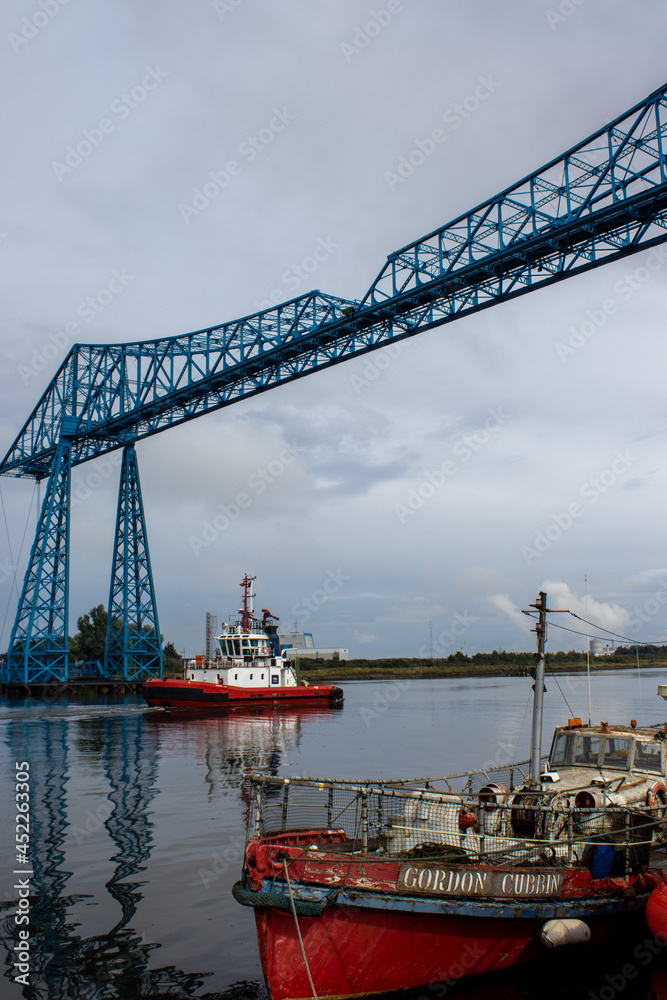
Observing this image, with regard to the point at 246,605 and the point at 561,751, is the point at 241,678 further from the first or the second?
the point at 561,751

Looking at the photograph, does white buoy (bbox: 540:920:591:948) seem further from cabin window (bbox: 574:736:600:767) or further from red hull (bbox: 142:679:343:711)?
red hull (bbox: 142:679:343:711)

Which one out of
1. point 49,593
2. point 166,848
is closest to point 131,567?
point 49,593

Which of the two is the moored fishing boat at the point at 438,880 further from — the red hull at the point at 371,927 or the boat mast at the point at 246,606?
the boat mast at the point at 246,606

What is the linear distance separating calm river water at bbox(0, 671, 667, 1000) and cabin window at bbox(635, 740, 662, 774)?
2.78 m

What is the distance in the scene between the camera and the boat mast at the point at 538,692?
12.1 metres

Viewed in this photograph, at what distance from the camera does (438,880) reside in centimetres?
938

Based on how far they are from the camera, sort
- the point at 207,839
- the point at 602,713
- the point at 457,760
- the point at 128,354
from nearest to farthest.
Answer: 1. the point at 207,839
2. the point at 457,760
3. the point at 602,713
4. the point at 128,354

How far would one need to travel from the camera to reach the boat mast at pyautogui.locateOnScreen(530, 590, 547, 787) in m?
12.1

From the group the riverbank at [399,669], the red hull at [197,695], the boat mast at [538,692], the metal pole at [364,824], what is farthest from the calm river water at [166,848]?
the riverbank at [399,669]

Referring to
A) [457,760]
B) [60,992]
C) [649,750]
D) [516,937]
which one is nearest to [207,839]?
[60,992]

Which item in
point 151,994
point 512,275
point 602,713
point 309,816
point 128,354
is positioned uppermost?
point 128,354

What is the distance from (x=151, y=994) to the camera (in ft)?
29.8

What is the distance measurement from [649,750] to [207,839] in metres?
9.38

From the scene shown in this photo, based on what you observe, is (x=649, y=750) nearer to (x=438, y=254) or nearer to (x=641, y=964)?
(x=641, y=964)
